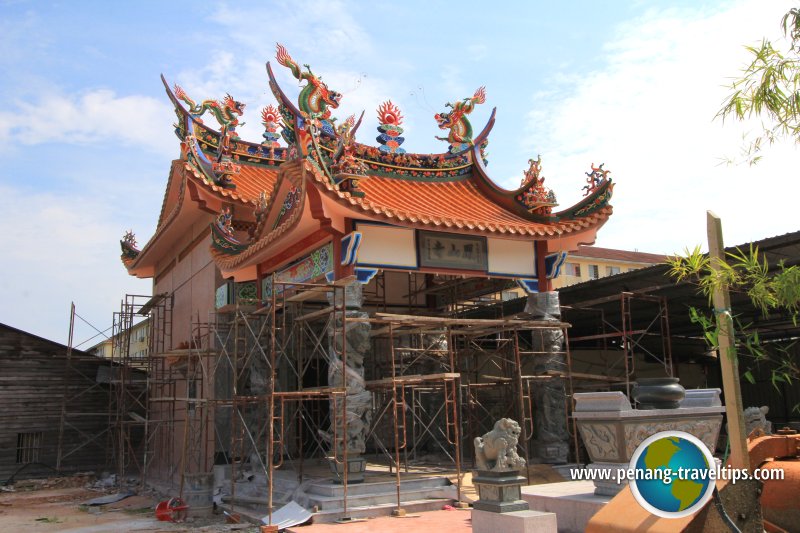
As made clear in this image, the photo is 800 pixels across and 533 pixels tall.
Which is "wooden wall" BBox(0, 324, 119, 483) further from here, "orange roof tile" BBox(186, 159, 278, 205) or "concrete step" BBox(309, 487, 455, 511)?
"concrete step" BBox(309, 487, 455, 511)

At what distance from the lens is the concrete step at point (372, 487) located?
10.0 m

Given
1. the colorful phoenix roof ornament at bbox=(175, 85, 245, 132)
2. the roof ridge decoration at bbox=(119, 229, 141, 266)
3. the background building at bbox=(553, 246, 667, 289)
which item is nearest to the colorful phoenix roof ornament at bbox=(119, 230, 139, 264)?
the roof ridge decoration at bbox=(119, 229, 141, 266)

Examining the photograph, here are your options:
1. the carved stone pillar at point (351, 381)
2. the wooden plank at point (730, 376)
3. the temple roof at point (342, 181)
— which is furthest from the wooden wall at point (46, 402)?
the wooden plank at point (730, 376)

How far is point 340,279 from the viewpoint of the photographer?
11078 millimetres

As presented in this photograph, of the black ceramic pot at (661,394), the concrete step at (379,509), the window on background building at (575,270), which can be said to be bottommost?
the concrete step at (379,509)

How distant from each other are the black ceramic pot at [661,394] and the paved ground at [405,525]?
2686mm

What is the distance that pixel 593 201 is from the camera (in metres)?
13.6

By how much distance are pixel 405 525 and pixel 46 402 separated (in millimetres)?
13559

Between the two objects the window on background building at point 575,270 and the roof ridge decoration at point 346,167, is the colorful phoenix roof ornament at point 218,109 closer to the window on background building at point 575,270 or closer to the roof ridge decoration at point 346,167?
the roof ridge decoration at point 346,167

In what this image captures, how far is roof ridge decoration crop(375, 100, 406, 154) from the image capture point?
49.8ft

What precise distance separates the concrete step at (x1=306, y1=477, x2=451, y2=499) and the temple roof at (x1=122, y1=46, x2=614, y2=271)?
400 cm

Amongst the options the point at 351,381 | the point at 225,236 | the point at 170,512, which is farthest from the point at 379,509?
the point at 225,236

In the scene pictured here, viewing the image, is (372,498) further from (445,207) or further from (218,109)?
(218,109)

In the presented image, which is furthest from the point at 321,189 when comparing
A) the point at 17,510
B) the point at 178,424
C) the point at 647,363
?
the point at 647,363
